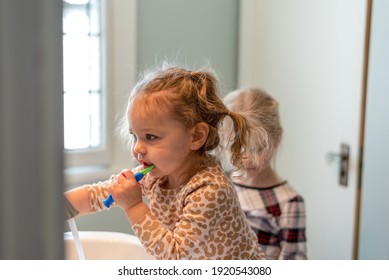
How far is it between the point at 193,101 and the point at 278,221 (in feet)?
1.79

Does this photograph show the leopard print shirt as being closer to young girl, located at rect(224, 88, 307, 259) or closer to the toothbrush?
the toothbrush

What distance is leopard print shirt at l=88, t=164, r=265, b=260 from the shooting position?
956 mm

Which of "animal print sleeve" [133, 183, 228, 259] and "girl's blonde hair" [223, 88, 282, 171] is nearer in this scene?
"animal print sleeve" [133, 183, 228, 259]

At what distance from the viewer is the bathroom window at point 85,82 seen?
79.8 inches

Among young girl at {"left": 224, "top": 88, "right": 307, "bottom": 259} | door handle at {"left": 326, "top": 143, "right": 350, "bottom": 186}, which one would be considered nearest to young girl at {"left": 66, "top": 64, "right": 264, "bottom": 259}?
young girl at {"left": 224, "top": 88, "right": 307, "bottom": 259}

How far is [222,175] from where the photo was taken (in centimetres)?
104

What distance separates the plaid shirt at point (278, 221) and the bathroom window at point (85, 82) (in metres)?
0.78

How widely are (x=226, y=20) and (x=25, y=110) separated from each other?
1.95 metres

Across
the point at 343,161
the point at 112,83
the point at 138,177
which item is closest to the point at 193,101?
the point at 138,177

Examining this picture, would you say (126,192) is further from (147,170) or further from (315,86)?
(315,86)

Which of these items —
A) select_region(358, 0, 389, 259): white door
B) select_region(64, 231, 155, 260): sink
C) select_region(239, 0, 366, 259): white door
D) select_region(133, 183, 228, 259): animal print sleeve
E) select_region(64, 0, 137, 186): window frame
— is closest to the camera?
select_region(133, 183, 228, 259): animal print sleeve
